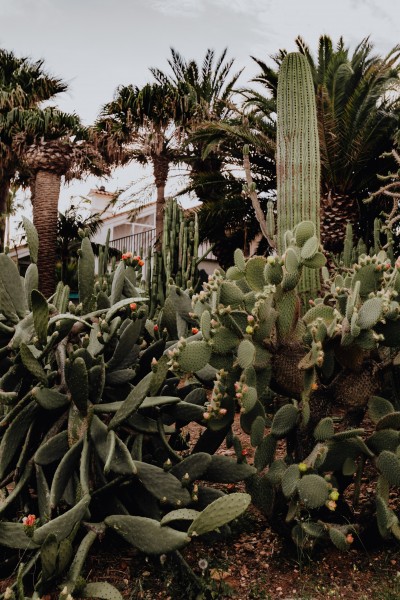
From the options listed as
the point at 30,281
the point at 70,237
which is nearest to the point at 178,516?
the point at 30,281

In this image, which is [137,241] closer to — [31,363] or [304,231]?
[304,231]

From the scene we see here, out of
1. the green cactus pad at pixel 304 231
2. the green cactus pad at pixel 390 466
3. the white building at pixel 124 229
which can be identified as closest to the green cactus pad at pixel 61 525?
the green cactus pad at pixel 390 466

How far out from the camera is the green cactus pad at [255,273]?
353 cm

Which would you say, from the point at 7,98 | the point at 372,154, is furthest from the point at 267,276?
the point at 7,98

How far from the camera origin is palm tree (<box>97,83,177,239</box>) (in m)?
17.2

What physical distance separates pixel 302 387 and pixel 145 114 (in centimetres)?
1527

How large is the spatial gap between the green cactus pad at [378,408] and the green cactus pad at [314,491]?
52 cm

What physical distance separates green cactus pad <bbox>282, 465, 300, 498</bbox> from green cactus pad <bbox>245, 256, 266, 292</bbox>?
99 centimetres

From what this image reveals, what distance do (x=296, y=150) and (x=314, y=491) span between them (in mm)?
4246

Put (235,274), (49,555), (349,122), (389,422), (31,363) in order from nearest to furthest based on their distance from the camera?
(49,555) → (31,363) → (389,422) → (235,274) → (349,122)

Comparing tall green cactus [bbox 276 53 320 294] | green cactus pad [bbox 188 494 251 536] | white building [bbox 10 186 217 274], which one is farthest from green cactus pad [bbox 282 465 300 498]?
white building [bbox 10 186 217 274]

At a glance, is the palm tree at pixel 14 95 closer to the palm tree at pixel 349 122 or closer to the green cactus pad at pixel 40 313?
the palm tree at pixel 349 122

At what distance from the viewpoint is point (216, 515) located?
2750 millimetres

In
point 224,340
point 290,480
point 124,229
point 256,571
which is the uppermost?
point 124,229
